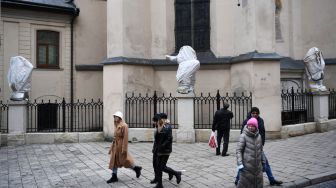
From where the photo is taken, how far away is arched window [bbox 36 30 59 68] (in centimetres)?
1783

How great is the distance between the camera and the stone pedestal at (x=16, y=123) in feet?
43.7

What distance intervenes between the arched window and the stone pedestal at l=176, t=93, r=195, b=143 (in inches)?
331

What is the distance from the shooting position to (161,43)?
15.8 m

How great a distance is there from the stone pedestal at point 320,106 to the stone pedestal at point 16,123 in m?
11.7

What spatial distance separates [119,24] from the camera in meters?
14.6

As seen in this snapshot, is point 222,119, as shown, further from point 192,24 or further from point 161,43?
point 192,24

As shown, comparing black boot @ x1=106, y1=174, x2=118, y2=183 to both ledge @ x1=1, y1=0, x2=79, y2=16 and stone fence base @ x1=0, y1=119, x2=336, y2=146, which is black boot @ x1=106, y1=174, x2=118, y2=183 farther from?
ledge @ x1=1, y1=0, x2=79, y2=16

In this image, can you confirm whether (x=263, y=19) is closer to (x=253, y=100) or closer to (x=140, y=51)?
(x=253, y=100)

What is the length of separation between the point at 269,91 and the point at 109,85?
6.47m

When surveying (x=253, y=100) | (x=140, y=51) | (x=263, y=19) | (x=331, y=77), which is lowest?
(x=253, y=100)

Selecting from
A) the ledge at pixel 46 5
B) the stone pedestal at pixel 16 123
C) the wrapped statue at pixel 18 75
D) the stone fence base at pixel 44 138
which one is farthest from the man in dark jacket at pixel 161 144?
the ledge at pixel 46 5

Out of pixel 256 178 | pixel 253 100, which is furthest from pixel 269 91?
pixel 256 178

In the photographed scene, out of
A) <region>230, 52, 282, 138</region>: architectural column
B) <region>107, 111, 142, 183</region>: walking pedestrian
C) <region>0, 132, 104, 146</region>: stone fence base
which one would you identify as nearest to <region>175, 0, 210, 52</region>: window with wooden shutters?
<region>230, 52, 282, 138</region>: architectural column

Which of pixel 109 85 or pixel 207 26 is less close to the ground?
pixel 207 26
